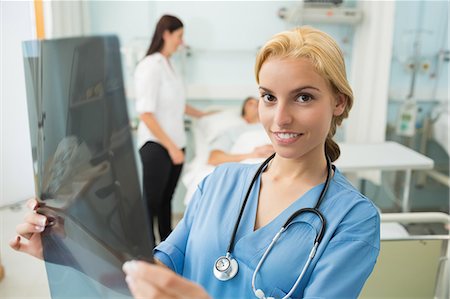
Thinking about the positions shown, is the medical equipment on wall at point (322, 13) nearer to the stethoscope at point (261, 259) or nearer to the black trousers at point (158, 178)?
the black trousers at point (158, 178)

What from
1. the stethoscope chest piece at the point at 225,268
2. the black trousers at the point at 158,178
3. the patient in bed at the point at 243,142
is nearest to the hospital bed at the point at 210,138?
the patient in bed at the point at 243,142

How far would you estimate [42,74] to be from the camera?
1.74 ft

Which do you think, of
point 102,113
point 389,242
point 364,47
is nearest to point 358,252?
point 102,113

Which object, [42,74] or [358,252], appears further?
[358,252]

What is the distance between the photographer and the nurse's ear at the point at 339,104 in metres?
0.84

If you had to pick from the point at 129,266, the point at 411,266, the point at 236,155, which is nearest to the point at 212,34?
the point at 236,155

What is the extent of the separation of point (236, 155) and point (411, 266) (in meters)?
1.09

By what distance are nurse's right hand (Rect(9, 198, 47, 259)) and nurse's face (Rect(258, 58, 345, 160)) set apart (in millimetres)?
475

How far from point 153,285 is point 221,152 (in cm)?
197

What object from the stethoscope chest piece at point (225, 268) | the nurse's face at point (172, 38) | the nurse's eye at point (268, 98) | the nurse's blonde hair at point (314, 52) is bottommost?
the stethoscope chest piece at point (225, 268)

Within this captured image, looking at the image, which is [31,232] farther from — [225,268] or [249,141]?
[249,141]

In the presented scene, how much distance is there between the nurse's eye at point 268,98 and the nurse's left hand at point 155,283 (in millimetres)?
458

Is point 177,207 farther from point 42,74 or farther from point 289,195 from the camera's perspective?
point 42,74

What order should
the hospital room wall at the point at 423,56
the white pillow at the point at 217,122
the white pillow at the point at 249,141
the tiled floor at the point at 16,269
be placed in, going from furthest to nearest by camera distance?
the hospital room wall at the point at 423,56 < the white pillow at the point at 217,122 < the white pillow at the point at 249,141 < the tiled floor at the point at 16,269
